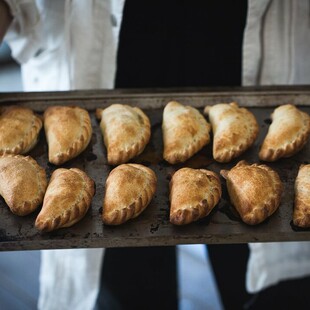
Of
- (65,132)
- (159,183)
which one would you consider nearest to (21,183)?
(65,132)

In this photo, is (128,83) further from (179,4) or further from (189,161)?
(189,161)

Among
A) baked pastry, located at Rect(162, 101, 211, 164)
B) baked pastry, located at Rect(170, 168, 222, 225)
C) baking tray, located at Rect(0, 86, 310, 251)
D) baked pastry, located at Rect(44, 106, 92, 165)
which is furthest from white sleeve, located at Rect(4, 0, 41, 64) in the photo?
baked pastry, located at Rect(170, 168, 222, 225)

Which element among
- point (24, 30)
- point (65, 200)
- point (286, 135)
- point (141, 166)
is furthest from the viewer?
point (24, 30)

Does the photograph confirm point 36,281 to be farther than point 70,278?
Yes

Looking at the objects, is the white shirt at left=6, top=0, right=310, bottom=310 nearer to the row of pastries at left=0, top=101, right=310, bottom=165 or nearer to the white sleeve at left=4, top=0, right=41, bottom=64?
the white sleeve at left=4, top=0, right=41, bottom=64

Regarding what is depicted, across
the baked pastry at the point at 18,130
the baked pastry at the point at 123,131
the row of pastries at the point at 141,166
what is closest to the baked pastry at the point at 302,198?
the row of pastries at the point at 141,166

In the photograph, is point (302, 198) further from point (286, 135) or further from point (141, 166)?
point (141, 166)

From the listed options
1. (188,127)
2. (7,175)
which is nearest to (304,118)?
(188,127)
